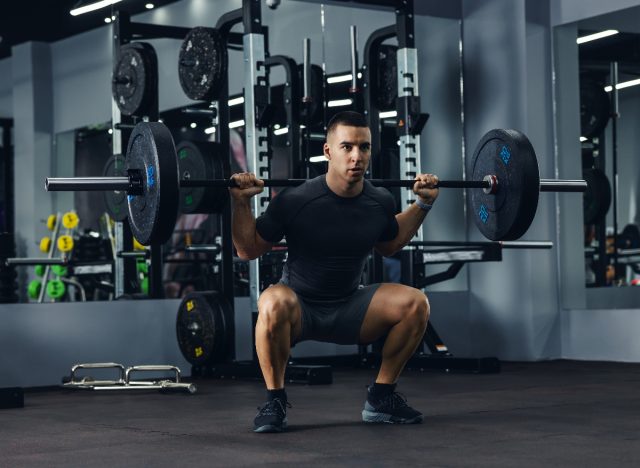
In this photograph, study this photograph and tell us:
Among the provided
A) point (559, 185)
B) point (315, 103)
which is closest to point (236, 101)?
point (315, 103)

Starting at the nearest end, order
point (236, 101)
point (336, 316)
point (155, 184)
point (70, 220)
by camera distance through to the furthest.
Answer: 1. point (155, 184)
2. point (336, 316)
3. point (236, 101)
4. point (70, 220)

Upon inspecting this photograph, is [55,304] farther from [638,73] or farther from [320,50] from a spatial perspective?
[638,73]

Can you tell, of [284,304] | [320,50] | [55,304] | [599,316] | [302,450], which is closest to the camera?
[302,450]

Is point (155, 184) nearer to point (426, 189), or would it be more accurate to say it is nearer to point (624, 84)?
point (426, 189)

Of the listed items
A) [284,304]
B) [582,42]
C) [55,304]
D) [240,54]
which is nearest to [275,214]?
[284,304]

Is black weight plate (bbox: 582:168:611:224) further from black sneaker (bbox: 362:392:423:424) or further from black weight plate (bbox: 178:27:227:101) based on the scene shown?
black sneaker (bbox: 362:392:423:424)

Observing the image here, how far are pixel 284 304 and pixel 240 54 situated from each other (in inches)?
140

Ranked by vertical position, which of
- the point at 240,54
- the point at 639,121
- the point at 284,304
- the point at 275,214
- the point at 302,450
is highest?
the point at 240,54

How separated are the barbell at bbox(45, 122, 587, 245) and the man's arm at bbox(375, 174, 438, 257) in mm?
39

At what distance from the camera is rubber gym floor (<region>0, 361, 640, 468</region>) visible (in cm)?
268

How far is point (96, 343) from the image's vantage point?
5500 millimetres

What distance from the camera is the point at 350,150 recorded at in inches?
128

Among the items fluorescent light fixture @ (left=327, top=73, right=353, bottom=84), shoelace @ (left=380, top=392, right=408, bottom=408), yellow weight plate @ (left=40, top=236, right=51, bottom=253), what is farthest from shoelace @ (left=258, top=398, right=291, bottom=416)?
yellow weight plate @ (left=40, top=236, right=51, bottom=253)

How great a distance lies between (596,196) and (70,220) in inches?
135
